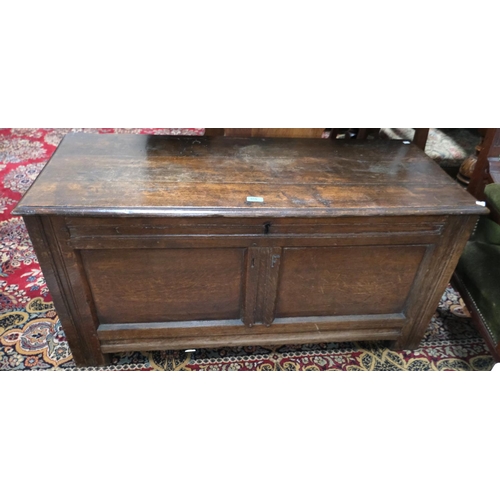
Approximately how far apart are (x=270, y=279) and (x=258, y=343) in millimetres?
320

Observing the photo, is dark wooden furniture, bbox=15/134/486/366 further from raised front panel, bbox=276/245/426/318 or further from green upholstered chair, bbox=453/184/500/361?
green upholstered chair, bbox=453/184/500/361

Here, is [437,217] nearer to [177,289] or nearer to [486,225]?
[486,225]

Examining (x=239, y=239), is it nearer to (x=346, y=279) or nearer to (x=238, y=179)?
(x=238, y=179)

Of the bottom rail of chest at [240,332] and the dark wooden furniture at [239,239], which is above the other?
the dark wooden furniture at [239,239]

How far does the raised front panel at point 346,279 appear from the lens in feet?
4.58

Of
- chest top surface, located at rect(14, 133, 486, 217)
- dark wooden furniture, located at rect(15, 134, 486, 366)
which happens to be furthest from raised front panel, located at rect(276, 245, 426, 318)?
chest top surface, located at rect(14, 133, 486, 217)

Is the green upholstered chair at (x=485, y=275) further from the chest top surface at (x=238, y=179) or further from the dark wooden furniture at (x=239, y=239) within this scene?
the chest top surface at (x=238, y=179)

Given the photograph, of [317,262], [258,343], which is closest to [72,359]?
[258,343]

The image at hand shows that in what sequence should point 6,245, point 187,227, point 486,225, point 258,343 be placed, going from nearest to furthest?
point 187,227
point 258,343
point 486,225
point 6,245

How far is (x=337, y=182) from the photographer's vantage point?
142 cm

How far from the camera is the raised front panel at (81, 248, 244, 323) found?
1331 mm

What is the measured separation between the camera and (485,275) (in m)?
1.58

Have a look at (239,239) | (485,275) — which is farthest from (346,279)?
(485,275)

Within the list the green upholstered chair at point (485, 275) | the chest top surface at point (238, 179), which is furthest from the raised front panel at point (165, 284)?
the green upholstered chair at point (485, 275)
